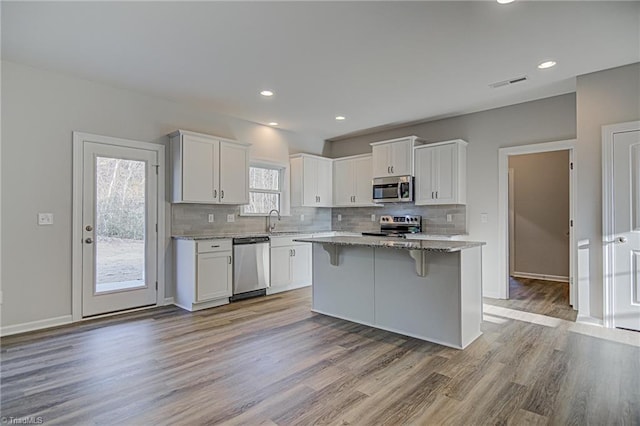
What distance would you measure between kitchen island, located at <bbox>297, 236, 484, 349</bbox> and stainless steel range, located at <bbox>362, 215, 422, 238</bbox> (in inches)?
Answer: 76.1

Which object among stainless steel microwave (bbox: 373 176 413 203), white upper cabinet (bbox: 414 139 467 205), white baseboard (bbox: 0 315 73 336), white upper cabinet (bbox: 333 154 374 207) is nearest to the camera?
white baseboard (bbox: 0 315 73 336)

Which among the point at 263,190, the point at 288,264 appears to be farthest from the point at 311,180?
the point at 288,264

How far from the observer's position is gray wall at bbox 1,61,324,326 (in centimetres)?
343

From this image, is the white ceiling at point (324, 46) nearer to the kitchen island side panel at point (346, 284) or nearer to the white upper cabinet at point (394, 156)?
the white upper cabinet at point (394, 156)

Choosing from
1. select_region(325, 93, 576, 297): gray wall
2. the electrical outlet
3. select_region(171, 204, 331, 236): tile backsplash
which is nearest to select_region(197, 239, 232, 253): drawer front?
select_region(171, 204, 331, 236): tile backsplash

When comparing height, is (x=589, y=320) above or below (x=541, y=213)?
below

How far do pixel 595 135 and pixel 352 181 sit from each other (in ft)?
12.2

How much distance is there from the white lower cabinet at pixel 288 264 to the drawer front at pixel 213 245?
0.80 metres

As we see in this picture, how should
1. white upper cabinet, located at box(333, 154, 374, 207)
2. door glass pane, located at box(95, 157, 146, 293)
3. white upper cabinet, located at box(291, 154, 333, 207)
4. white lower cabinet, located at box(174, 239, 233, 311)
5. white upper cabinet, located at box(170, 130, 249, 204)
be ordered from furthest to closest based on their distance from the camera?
white upper cabinet, located at box(333, 154, 374, 207) < white upper cabinet, located at box(291, 154, 333, 207) < white upper cabinet, located at box(170, 130, 249, 204) < white lower cabinet, located at box(174, 239, 233, 311) < door glass pane, located at box(95, 157, 146, 293)

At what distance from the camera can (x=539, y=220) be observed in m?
6.36

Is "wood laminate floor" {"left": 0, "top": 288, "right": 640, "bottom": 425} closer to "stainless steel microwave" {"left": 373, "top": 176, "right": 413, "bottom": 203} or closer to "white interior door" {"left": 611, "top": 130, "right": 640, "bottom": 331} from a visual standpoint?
"white interior door" {"left": 611, "top": 130, "right": 640, "bottom": 331}

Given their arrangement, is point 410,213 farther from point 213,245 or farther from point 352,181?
point 213,245

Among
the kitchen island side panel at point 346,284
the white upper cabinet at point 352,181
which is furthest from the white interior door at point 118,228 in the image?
the white upper cabinet at point 352,181

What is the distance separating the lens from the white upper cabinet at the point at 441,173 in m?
5.14
